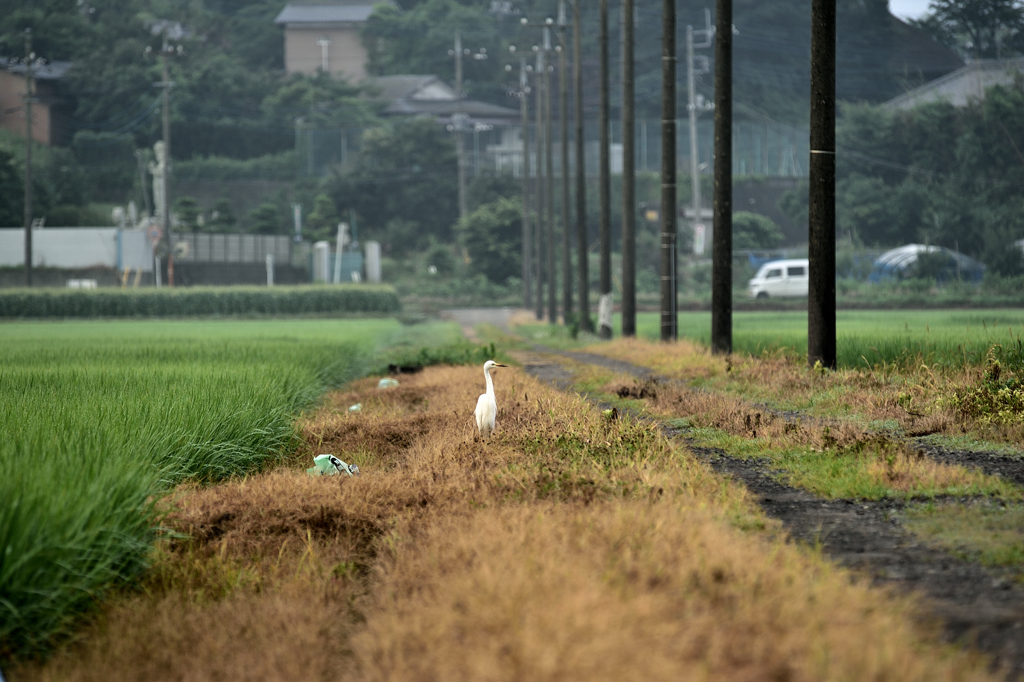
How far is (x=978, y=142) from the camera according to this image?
6412cm

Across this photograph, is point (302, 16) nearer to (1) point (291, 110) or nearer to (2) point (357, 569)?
(1) point (291, 110)

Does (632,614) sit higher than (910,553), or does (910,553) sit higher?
(632,614)

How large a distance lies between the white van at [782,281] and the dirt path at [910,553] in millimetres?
49968

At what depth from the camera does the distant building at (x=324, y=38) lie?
8981cm

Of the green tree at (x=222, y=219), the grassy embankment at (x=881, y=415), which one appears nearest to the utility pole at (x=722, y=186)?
the grassy embankment at (x=881, y=415)

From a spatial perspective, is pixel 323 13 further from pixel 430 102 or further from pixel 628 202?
pixel 628 202

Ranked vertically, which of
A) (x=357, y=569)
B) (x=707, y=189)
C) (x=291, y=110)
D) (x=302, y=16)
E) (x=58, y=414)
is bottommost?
(x=357, y=569)

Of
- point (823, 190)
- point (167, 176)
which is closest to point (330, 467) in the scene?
point (823, 190)

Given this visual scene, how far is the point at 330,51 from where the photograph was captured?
90.4 meters

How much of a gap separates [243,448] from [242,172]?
70823 mm

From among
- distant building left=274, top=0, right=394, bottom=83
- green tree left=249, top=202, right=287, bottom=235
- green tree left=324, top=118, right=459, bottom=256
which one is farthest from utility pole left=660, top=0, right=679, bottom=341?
distant building left=274, top=0, right=394, bottom=83

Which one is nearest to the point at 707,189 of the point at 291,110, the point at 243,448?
the point at 291,110

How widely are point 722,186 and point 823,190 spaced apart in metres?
4.50

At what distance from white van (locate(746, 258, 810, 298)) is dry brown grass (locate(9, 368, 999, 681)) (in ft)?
168
